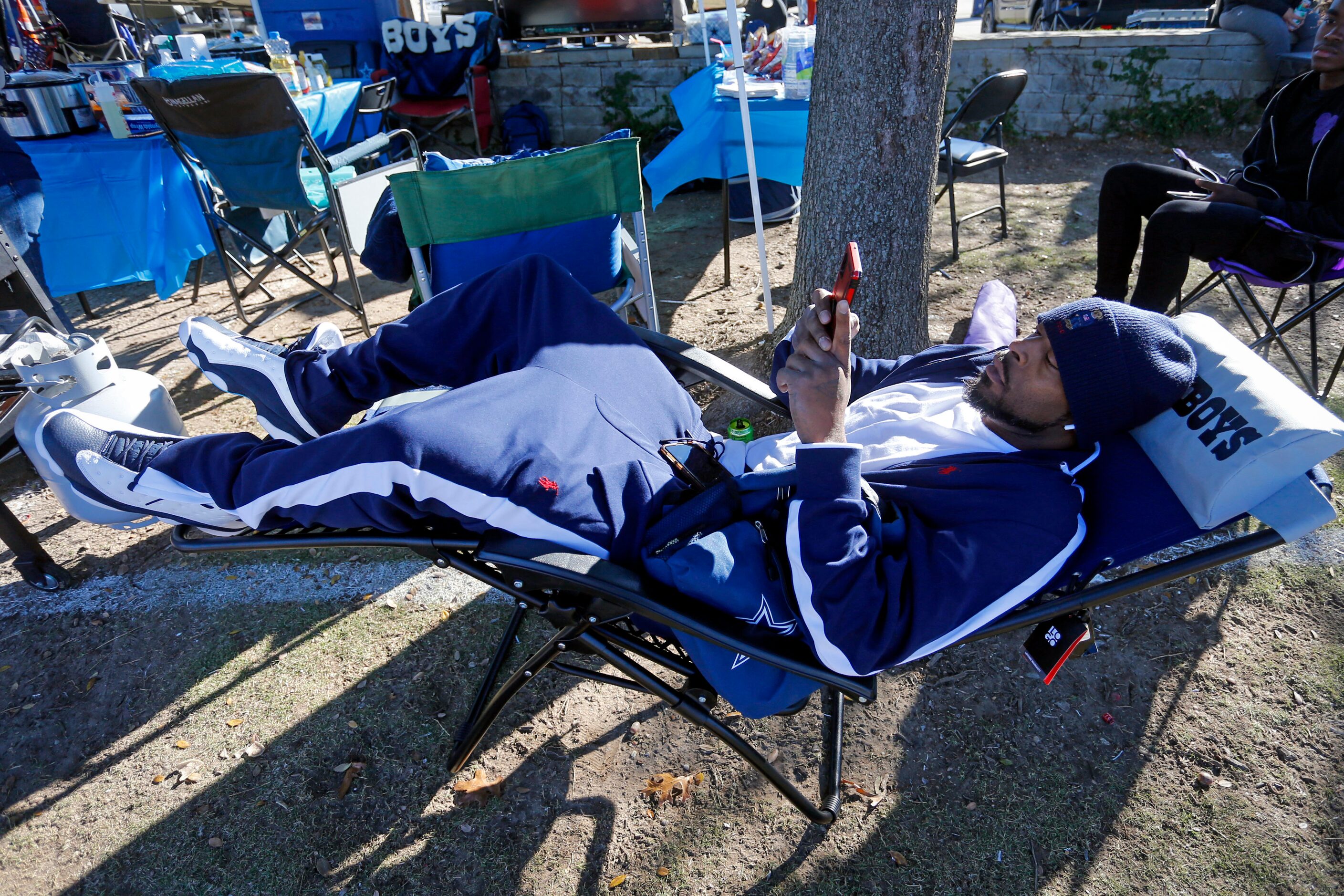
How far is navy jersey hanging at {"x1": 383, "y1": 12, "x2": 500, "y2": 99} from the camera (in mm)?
6820

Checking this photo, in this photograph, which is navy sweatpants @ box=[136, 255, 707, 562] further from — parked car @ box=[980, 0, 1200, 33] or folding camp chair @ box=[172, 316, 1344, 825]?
parked car @ box=[980, 0, 1200, 33]

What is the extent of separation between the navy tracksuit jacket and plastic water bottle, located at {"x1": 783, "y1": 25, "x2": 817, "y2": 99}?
8.80 ft

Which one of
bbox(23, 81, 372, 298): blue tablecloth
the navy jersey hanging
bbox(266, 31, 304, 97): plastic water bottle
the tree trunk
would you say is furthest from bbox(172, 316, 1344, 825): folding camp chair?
the navy jersey hanging

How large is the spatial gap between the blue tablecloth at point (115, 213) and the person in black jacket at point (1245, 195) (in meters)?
3.92

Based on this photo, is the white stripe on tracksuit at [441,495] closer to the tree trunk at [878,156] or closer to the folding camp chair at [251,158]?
the tree trunk at [878,156]

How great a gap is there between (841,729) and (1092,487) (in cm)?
86

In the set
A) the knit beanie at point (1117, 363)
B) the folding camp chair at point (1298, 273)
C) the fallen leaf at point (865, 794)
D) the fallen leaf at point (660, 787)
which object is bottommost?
the fallen leaf at point (865, 794)

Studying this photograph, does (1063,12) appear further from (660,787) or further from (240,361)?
(660,787)

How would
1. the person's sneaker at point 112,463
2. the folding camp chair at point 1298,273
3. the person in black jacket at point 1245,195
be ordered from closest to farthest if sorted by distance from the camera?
the person's sneaker at point 112,463 → the folding camp chair at point 1298,273 → the person in black jacket at point 1245,195

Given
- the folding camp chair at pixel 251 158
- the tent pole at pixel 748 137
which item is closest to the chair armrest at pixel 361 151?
the folding camp chair at pixel 251 158

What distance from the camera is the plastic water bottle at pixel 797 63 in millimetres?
3970

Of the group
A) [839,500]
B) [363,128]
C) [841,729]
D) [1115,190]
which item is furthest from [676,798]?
[363,128]

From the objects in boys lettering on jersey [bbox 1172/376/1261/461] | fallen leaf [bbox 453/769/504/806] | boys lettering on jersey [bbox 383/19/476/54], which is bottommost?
fallen leaf [bbox 453/769/504/806]

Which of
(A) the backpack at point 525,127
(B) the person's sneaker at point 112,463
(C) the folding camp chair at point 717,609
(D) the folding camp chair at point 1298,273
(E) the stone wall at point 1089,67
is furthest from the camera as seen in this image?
(A) the backpack at point 525,127
